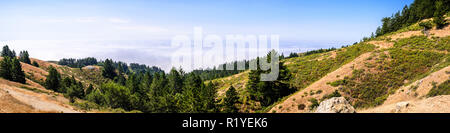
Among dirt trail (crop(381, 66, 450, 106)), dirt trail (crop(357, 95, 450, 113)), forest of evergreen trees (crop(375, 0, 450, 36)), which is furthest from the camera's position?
forest of evergreen trees (crop(375, 0, 450, 36))

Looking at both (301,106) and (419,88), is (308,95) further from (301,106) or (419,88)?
(419,88)

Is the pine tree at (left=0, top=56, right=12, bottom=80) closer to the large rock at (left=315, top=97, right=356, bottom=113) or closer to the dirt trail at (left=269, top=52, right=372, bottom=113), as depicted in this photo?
the dirt trail at (left=269, top=52, right=372, bottom=113)

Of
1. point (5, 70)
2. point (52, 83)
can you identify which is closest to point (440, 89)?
point (52, 83)

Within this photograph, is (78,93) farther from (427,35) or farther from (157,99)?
(427,35)

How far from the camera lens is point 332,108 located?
2023 centimetres

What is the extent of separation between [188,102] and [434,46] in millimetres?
53129

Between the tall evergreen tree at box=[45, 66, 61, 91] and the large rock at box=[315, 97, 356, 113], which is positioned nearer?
the large rock at box=[315, 97, 356, 113]

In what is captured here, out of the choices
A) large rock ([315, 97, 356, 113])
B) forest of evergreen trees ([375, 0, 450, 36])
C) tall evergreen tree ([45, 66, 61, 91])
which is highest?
forest of evergreen trees ([375, 0, 450, 36])

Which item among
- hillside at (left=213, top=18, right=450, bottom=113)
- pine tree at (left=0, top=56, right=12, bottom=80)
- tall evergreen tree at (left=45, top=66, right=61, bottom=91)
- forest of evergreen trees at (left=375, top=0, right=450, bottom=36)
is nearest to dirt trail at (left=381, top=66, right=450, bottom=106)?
hillside at (left=213, top=18, right=450, bottom=113)

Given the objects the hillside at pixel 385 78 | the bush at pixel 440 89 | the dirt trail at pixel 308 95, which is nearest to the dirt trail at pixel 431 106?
the bush at pixel 440 89

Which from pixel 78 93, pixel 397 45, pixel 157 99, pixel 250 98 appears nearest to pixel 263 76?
pixel 250 98

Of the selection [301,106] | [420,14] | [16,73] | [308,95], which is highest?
[420,14]

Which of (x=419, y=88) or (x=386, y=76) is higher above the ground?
(x=386, y=76)
